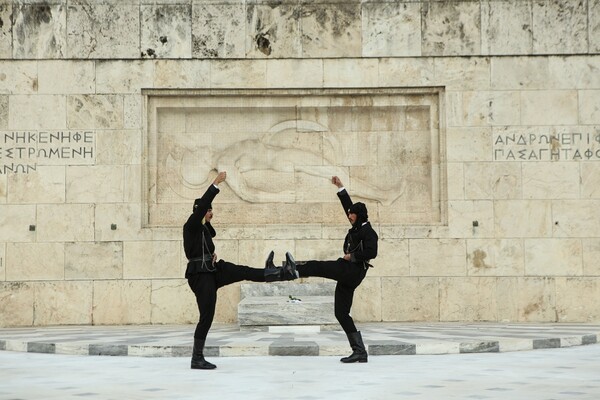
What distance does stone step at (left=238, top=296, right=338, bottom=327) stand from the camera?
1439 cm

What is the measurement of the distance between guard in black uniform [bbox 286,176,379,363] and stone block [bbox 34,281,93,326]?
23.9 feet

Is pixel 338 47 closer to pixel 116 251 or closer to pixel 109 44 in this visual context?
pixel 109 44

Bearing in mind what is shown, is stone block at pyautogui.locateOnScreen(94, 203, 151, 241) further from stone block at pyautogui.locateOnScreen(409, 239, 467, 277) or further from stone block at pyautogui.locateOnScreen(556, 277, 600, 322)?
stone block at pyautogui.locateOnScreen(556, 277, 600, 322)

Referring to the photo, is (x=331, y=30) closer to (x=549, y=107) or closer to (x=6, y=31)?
(x=549, y=107)

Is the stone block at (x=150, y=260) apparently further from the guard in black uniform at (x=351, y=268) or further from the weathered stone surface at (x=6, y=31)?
the guard in black uniform at (x=351, y=268)

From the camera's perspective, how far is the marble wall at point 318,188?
1662 cm

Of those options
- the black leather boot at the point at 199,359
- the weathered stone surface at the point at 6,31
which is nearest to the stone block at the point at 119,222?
the weathered stone surface at the point at 6,31

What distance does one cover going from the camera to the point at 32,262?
1659cm

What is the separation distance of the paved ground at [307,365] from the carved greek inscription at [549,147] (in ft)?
10.9

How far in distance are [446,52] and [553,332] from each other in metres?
5.72

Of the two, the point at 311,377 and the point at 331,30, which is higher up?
the point at 331,30

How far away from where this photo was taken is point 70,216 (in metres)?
16.7

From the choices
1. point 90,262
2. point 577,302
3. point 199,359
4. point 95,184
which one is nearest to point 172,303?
Result: point 90,262

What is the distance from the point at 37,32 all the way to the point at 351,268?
9245mm
